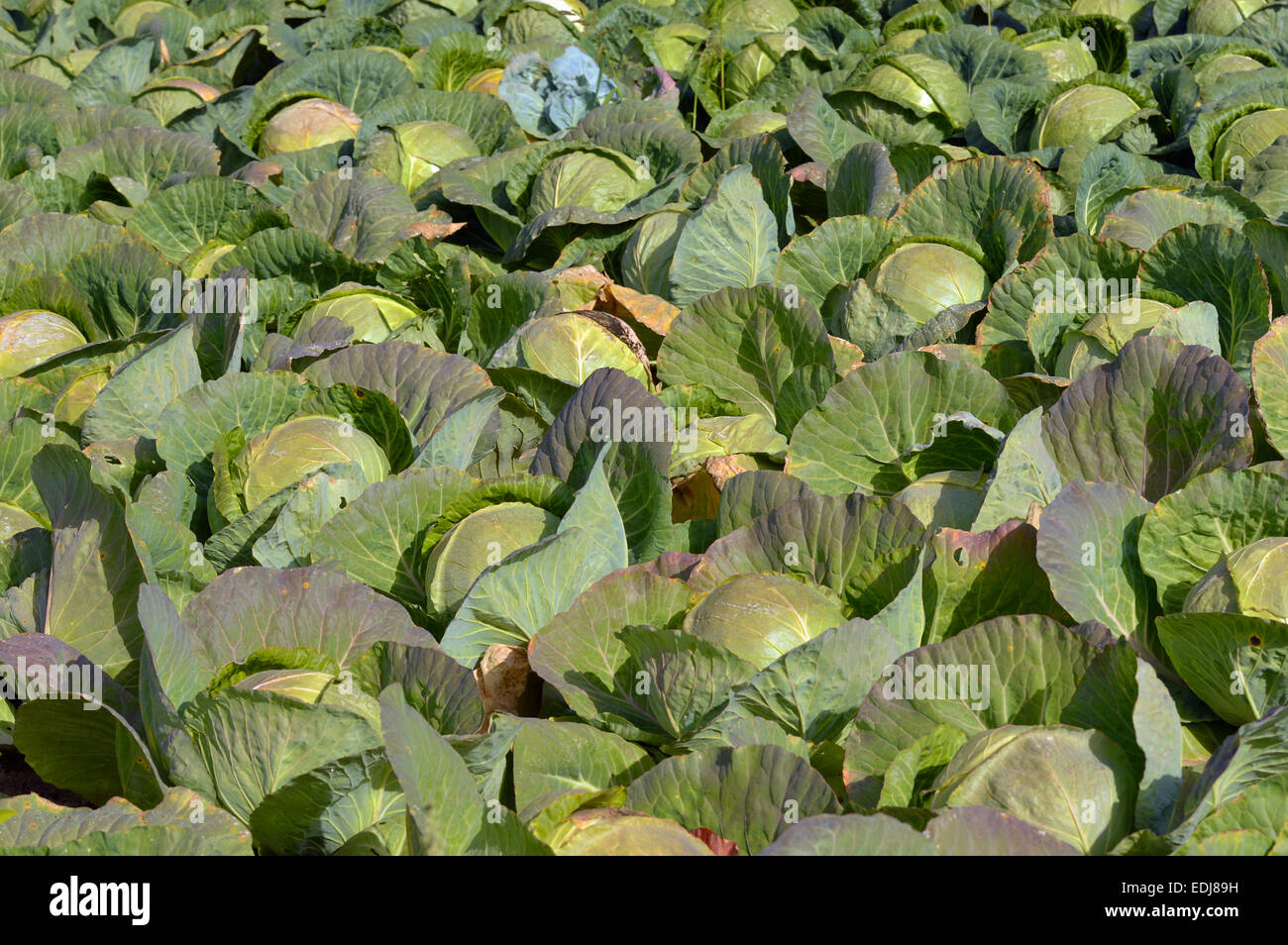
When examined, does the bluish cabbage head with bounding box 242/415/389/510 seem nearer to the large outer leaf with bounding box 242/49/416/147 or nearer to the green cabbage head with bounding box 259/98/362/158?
the green cabbage head with bounding box 259/98/362/158

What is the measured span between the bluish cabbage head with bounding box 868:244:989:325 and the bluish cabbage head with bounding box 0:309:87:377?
2.78m

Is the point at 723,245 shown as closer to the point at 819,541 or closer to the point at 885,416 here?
the point at 885,416

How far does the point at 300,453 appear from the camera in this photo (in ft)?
10.6

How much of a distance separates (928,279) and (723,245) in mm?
708

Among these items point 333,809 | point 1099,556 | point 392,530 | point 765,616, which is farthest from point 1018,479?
point 333,809

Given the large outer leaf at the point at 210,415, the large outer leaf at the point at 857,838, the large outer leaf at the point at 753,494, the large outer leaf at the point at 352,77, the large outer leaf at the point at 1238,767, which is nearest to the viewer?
the large outer leaf at the point at 857,838

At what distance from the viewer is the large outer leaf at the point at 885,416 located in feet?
10.4

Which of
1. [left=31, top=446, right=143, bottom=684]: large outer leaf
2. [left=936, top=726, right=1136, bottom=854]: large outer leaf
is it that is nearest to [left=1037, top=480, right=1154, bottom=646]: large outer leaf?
[left=936, top=726, right=1136, bottom=854]: large outer leaf

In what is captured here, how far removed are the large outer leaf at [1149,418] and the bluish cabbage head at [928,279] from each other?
3.07 ft

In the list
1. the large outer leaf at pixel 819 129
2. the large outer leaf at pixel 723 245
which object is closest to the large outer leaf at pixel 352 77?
the large outer leaf at pixel 819 129

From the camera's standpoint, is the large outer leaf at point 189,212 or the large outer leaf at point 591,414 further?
the large outer leaf at point 189,212

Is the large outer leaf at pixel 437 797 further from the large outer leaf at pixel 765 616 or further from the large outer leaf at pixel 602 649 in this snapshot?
the large outer leaf at pixel 765 616

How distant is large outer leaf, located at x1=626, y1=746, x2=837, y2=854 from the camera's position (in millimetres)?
2062

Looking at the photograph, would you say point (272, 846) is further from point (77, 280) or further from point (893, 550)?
point (77, 280)
